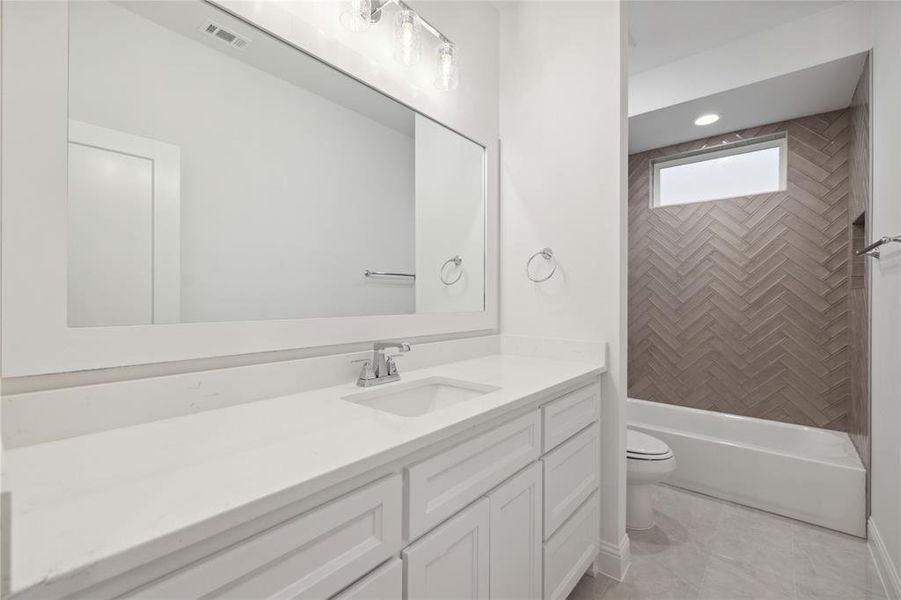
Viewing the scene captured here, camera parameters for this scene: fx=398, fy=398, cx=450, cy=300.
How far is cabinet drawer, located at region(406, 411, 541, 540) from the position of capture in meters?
0.84

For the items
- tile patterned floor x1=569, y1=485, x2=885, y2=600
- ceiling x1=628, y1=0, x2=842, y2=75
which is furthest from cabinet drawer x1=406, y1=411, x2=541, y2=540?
Result: ceiling x1=628, y1=0, x2=842, y2=75

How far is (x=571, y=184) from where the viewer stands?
5.99 ft

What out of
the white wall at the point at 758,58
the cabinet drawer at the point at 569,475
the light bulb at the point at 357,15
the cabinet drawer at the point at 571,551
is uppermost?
the white wall at the point at 758,58

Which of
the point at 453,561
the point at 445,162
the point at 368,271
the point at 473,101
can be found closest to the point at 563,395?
the point at 453,561

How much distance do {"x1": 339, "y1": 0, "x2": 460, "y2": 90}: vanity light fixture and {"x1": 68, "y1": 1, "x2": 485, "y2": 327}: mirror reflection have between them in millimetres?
172

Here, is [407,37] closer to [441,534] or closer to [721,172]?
[441,534]

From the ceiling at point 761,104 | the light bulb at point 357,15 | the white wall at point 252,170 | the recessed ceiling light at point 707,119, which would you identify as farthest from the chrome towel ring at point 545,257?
the recessed ceiling light at point 707,119

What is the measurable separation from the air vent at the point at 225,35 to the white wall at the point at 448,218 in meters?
0.69

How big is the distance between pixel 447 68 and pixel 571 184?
733 millimetres

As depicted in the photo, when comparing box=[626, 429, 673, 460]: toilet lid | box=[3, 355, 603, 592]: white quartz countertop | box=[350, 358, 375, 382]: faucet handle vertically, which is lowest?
box=[626, 429, 673, 460]: toilet lid

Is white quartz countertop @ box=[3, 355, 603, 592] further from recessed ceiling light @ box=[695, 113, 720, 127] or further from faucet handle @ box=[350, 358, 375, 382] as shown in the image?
recessed ceiling light @ box=[695, 113, 720, 127]

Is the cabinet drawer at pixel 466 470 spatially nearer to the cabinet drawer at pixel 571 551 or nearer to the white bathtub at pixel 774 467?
the cabinet drawer at pixel 571 551

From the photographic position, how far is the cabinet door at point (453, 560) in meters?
0.83

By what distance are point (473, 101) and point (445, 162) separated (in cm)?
37
